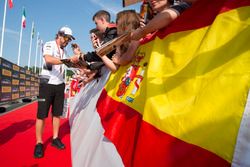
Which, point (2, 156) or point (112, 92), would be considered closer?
point (112, 92)

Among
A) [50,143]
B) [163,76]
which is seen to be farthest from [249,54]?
[50,143]

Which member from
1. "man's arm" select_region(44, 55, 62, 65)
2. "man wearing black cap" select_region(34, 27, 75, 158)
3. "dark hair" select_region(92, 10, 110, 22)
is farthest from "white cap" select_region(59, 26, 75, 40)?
"dark hair" select_region(92, 10, 110, 22)

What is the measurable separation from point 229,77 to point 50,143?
4.07 metres

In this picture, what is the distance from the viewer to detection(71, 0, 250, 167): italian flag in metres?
1.03

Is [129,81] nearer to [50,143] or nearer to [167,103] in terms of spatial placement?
[167,103]

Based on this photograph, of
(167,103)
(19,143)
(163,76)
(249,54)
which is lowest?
(19,143)

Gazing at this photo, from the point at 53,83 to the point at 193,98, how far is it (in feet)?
11.2

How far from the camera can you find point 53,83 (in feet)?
14.3

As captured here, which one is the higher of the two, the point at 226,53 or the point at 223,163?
the point at 226,53

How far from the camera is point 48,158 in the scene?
12.3ft

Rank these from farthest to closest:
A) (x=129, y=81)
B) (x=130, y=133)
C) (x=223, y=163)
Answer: (x=129, y=81), (x=130, y=133), (x=223, y=163)

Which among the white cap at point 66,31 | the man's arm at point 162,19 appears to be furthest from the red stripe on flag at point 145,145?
the white cap at point 66,31

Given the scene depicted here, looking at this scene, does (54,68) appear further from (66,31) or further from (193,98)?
(193,98)

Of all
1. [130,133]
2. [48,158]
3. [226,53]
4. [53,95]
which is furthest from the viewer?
[53,95]
